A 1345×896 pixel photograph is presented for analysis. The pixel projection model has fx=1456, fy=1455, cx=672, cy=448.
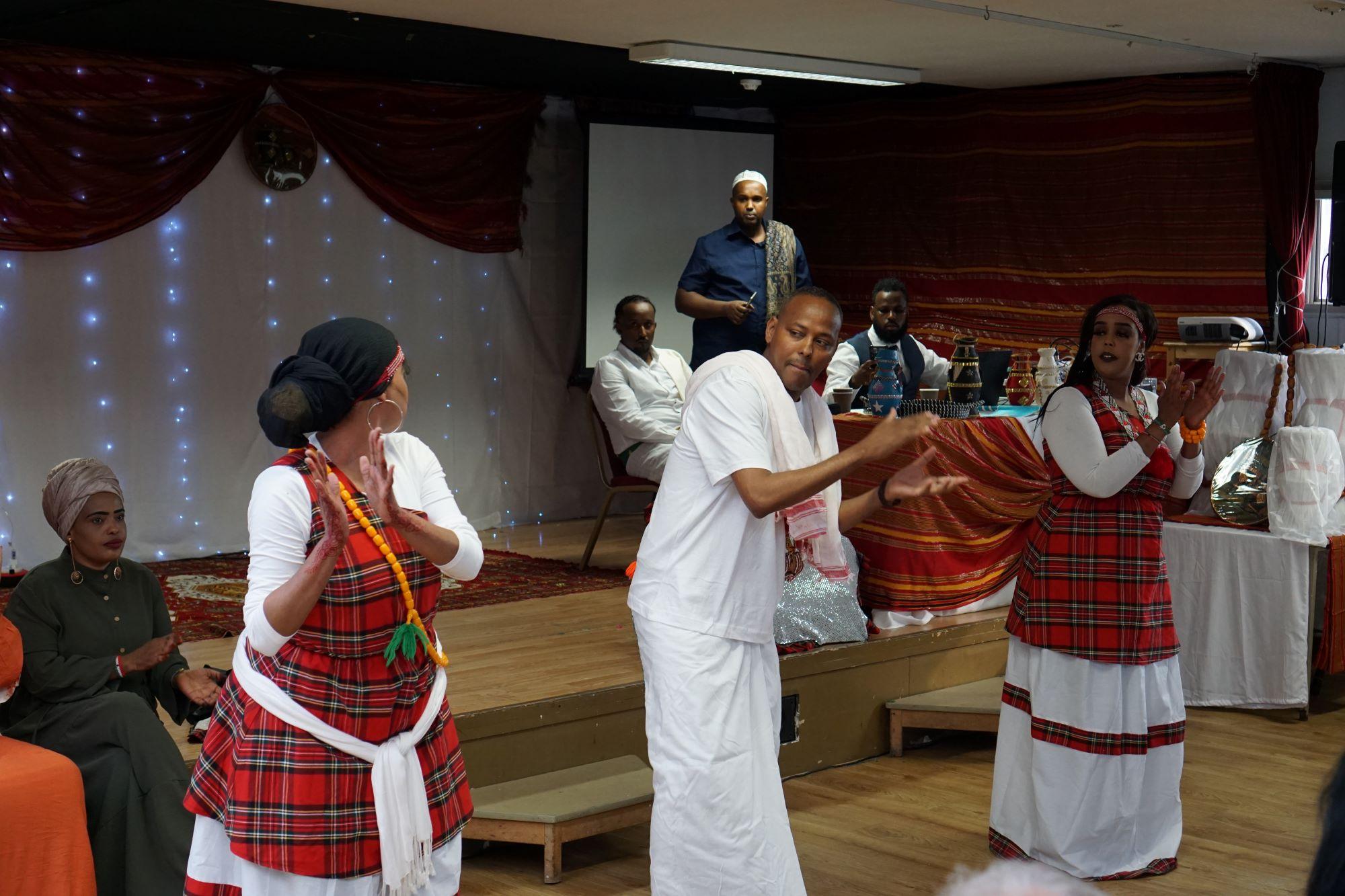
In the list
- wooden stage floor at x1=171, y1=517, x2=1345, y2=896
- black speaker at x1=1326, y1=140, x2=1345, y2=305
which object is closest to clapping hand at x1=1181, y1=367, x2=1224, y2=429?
wooden stage floor at x1=171, y1=517, x2=1345, y2=896

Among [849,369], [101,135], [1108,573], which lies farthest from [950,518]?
[101,135]

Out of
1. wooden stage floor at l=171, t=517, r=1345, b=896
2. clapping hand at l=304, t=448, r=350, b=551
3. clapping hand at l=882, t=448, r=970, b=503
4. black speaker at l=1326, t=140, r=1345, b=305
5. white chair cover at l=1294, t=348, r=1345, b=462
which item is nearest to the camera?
clapping hand at l=304, t=448, r=350, b=551

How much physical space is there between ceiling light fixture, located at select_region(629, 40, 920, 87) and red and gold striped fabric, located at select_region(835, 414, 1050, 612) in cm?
212

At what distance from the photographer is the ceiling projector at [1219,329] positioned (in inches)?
256

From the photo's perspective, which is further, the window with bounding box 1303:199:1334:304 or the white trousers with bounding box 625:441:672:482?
the window with bounding box 1303:199:1334:304

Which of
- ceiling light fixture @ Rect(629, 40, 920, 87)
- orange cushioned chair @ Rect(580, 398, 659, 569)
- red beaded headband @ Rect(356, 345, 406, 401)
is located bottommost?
orange cushioned chair @ Rect(580, 398, 659, 569)

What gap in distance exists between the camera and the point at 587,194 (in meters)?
8.61

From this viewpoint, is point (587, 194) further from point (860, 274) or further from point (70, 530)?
point (70, 530)

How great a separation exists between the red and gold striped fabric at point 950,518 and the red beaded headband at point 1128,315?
1529 mm

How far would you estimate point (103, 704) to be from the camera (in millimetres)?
3256

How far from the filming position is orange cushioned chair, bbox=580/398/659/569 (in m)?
A: 6.93

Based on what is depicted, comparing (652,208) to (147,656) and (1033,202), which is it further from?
(147,656)

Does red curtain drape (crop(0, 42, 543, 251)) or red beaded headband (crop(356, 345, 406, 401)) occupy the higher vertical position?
red curtain drape (crop(0, 42, 543, 251))

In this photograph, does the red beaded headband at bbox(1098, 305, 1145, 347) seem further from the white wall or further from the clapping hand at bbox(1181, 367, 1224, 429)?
the white wall
